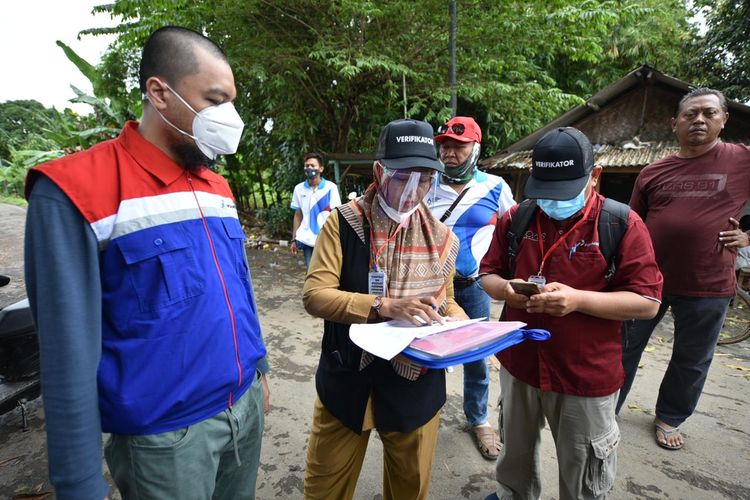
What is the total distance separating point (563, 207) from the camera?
170 centimetres

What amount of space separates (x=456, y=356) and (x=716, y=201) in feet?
8.47

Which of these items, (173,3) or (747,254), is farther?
(173,3)

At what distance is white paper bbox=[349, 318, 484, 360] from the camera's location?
130 centimetres

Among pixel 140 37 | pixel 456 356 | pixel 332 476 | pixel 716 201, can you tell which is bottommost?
pixel 332 476

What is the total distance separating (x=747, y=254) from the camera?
18.4ft

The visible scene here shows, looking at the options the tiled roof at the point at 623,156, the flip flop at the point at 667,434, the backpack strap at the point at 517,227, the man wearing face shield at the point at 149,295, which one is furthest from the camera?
the tiled roof at the point at 623,156

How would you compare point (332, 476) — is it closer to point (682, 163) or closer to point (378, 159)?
point (378, 159)

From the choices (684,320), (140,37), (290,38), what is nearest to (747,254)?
(684,320)

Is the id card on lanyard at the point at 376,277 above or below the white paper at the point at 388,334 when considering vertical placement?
above

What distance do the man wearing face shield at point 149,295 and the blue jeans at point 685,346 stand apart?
8.71 feet

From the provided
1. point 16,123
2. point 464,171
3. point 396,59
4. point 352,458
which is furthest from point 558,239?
point 16,123

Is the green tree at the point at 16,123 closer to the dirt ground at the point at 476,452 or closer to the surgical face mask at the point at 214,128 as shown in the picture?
the dirt ground at the point at 476,452

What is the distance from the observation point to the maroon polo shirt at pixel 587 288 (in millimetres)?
1645

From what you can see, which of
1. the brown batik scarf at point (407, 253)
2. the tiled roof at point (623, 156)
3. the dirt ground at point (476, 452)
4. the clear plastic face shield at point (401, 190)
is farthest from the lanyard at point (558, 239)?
the tiled roof at point (623, 156)
